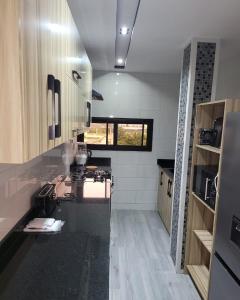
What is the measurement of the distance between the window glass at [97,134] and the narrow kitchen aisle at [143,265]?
4.53 ft

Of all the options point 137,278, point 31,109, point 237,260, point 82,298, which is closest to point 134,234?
point 137,278

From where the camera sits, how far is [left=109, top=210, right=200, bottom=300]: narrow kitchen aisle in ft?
7.51

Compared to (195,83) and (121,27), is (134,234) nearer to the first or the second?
(195,83)

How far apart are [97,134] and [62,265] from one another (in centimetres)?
324

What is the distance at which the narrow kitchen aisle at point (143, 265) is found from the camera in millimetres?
2289

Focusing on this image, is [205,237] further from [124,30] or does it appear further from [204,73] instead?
[124,30]

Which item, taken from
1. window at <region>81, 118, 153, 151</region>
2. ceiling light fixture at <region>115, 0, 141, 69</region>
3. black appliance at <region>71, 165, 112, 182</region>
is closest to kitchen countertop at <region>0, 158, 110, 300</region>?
black appliance at <region>71, 165, 112, 182</region>

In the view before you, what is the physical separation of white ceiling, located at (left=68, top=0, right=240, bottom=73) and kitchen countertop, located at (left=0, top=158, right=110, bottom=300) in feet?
5.06

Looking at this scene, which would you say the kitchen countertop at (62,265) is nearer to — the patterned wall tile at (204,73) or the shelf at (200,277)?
the shelf at (200,277)

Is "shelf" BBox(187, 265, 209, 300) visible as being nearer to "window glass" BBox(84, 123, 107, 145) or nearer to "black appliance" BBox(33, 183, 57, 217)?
"black appliance" BBox(33, 183, 57, 217)

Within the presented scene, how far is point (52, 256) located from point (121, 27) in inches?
65.2

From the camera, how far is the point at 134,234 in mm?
3449

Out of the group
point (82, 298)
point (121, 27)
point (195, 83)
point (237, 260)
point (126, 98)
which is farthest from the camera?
point (126, 98)

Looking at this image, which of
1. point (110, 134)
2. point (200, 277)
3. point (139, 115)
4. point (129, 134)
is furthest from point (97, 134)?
point (200, 277)
